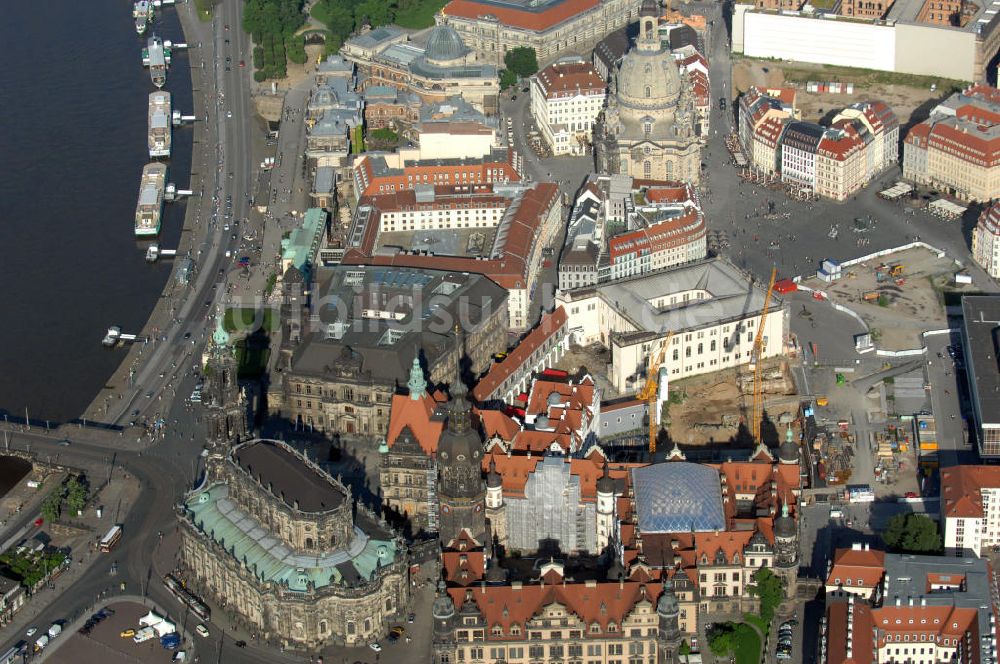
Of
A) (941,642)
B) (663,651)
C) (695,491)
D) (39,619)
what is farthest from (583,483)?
(39,619)

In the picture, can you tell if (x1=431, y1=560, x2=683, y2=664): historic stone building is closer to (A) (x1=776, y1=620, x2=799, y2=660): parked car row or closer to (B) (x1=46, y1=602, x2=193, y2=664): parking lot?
(A) (x1=776, y1=620, x2=799, y2=660): parked car row

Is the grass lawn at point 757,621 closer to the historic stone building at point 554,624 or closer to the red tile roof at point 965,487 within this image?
the historic stone building at point 554,624

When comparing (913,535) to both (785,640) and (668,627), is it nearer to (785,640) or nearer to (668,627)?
(785,640)

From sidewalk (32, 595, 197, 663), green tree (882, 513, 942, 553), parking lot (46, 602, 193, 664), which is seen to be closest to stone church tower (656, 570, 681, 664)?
green tree (882, 513, 942, 553)

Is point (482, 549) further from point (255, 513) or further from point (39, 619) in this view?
point (39, 619)

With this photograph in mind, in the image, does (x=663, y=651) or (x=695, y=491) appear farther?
(x=695, y=491)

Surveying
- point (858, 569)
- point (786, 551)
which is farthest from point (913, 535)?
point (786, 551)

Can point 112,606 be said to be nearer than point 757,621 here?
No
